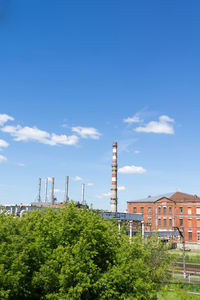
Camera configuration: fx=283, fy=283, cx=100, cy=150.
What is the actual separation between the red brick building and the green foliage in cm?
4709

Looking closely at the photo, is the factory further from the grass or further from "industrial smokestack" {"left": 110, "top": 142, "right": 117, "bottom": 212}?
the grass

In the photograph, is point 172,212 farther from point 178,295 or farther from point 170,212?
point 178,295

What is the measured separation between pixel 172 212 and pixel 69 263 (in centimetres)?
5903

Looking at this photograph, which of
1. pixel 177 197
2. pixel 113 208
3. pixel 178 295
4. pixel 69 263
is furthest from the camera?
pixel 177 197

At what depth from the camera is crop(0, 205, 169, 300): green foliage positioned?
16.5 meters

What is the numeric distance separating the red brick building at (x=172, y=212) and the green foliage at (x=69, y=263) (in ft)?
155

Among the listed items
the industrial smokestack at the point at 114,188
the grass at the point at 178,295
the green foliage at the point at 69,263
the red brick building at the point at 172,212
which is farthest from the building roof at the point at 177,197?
the green foliage at the point at 69,263

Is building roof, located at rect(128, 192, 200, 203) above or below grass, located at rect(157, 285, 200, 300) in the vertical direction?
above

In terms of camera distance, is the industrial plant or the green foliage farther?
the industrial plant

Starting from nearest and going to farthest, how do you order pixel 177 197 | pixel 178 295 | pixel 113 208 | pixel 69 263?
pixel 69 263, pixel 178 295, pixel 113 208, pixel 177 197

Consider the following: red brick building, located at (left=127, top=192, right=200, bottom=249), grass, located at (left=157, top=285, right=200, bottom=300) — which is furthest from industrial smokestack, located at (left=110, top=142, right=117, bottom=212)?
grass, located at (left=157, top=285, right=200, bottom=300)

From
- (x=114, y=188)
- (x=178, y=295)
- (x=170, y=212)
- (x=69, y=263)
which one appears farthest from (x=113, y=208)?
(x=69, y=263)

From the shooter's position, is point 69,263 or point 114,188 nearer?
point 69,263

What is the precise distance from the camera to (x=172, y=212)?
71.5m
